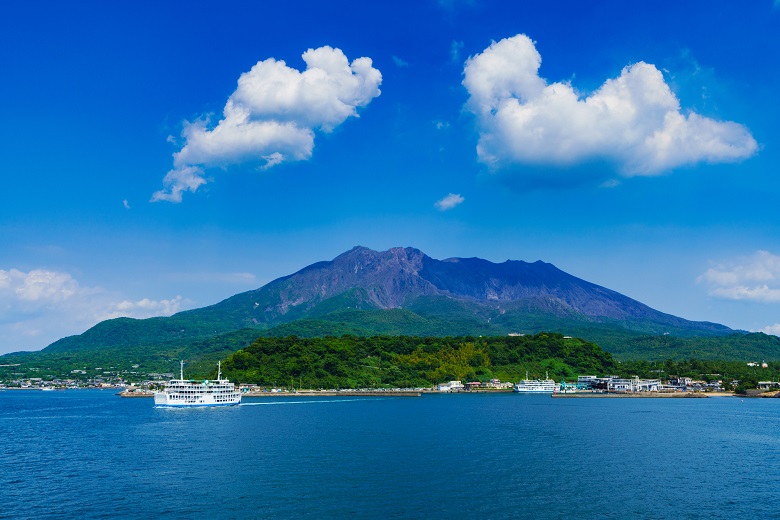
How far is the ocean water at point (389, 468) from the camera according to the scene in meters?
34.7

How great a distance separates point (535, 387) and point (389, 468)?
374ft

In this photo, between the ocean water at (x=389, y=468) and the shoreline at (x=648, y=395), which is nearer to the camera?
the ocean water at (x=389, y=468)

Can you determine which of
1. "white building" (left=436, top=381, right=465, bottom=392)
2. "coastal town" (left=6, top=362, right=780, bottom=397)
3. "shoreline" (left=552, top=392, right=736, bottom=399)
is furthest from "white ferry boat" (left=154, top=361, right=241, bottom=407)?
"shoreline" (left=552, top=392, right=736, bottom=399)

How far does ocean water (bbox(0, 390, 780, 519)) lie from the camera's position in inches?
1366

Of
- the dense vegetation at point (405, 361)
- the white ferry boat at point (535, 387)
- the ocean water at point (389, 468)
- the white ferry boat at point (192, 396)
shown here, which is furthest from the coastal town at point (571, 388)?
the ocean water at point (389, 468)

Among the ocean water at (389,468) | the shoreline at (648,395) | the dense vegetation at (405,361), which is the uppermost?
the dense vegetation at (405,361)

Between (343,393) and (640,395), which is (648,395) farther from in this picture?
(343,393)

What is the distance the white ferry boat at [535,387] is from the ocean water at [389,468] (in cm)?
7101

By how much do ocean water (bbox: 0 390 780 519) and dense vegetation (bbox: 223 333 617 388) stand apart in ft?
230

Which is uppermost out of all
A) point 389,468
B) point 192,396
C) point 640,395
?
point 192,396

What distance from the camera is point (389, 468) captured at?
1769 inches

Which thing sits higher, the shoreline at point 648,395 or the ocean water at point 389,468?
the ocean water at point 389,468

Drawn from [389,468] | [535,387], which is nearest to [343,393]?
[535,387]

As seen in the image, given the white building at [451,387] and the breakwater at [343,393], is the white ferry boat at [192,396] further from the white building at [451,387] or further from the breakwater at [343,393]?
the white building at [451,387]
